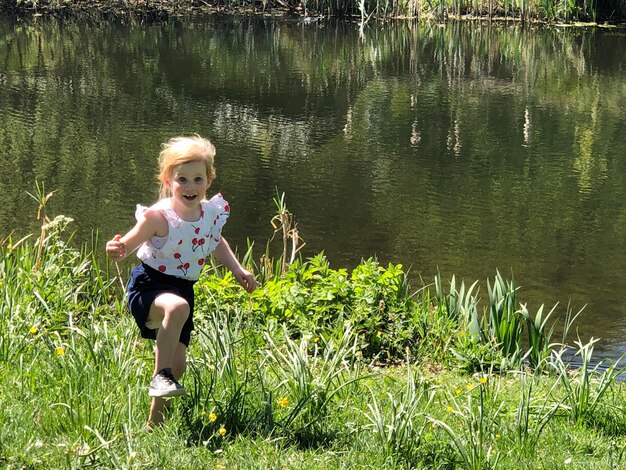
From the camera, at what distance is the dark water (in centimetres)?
1149

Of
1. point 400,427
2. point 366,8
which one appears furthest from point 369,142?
point 366,8

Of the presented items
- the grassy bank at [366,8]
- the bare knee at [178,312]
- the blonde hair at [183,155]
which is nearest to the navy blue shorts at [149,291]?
the bare knee at [178,312]

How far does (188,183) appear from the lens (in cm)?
459

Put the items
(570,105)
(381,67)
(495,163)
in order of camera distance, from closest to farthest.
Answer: (495,163), (570,105), (381,67)

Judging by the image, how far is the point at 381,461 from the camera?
431 cm

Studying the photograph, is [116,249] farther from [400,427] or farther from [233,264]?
[400,427]

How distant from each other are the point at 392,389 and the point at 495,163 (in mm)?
10973

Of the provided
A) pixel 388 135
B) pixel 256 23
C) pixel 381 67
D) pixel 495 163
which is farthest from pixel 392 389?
pixel 256 23

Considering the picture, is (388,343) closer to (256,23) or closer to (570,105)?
(570,105)

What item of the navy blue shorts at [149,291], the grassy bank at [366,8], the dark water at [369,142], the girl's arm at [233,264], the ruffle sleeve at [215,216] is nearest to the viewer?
the navy blue shorts at [149,291]

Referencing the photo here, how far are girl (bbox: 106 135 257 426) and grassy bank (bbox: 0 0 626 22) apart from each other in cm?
3093

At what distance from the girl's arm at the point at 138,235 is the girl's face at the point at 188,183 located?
0.14 m

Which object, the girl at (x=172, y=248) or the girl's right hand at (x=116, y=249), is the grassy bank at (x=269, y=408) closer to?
the girl at (x=172, y=248)

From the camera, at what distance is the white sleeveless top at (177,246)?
455cm
